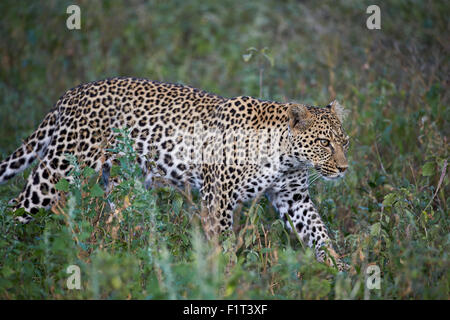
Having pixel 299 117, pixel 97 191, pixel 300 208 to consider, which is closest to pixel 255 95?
pixel 300 208

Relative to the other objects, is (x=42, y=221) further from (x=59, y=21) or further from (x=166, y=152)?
(x=59, y=21)

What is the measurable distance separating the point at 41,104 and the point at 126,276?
707 cm

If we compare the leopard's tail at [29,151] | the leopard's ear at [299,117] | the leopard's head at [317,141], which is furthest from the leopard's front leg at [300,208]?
the leopard's tail at [29,151]

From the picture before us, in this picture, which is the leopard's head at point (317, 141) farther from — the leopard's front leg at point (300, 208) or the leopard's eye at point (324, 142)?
the leopard's front leg at point (300, 208)

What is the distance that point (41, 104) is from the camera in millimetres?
10930

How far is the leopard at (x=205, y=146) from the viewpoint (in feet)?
20.9

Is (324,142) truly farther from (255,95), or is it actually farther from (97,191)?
(255,95)

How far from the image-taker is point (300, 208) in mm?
6836

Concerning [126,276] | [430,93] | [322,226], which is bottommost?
[322,226]

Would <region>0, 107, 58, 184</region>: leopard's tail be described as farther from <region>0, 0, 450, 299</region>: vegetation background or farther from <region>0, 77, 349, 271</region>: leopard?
<region>0, 0, 450, 299</region>: vegetation background

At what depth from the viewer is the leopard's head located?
6262 millimetres

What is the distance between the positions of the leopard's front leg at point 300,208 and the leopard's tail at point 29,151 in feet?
8.91

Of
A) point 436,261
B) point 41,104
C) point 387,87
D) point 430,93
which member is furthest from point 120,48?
point 436,261

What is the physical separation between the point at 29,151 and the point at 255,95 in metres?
4.77
